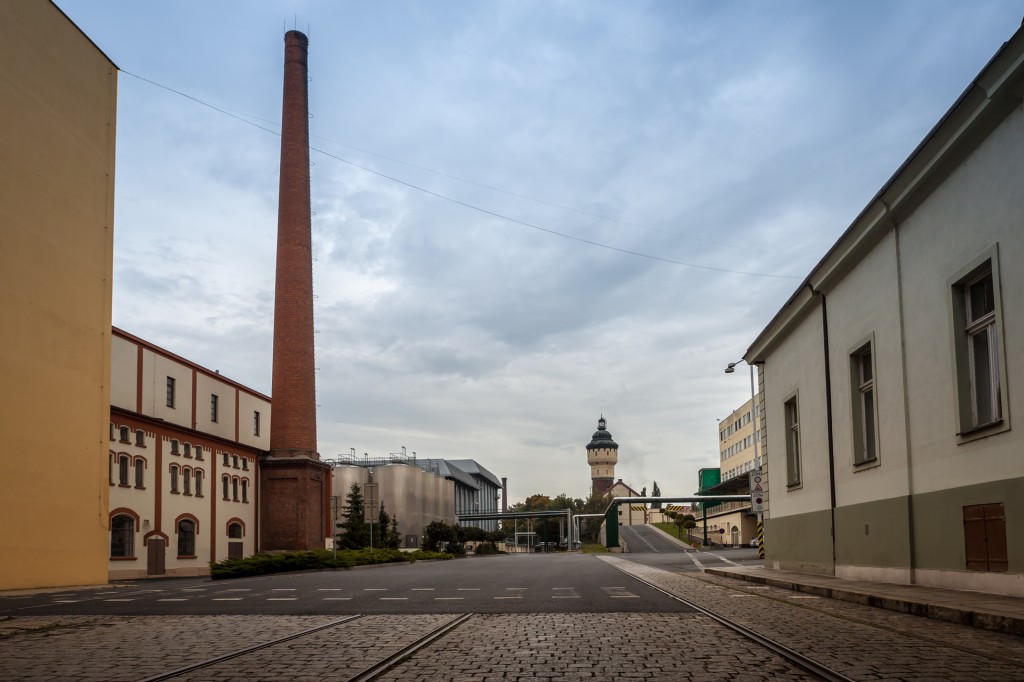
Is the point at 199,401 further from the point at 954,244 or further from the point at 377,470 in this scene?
the point at 377,470

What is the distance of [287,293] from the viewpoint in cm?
5294

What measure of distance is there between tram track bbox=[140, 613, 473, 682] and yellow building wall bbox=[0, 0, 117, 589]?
1746 cm

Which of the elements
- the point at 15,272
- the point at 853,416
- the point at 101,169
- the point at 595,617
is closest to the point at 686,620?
the point at 595,617

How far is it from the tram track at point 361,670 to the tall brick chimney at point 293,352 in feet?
138

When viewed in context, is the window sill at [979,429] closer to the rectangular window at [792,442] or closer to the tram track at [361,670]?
the tram track at [361,670]

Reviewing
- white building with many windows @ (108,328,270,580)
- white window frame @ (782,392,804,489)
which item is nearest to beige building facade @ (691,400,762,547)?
white building with many windows @ (108,328,270,580)

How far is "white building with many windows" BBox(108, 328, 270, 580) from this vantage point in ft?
134

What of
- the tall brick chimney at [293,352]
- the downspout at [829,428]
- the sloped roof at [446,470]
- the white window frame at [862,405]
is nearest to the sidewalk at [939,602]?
the white window frame at [862,405]

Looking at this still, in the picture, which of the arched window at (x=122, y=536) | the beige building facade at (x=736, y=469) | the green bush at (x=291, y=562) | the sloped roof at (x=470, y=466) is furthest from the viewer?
the sloped roof at (x=470, y=466)

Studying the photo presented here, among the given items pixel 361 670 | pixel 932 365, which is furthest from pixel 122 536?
pixel 361 670

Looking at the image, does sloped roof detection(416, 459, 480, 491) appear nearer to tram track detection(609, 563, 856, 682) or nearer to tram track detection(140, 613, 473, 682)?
tram track detection(140, 613, 473, 682)

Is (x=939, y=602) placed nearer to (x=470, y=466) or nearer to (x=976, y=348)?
(x=976, y=348)

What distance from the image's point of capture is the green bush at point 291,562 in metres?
30.6

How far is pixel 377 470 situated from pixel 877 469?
8188cm
